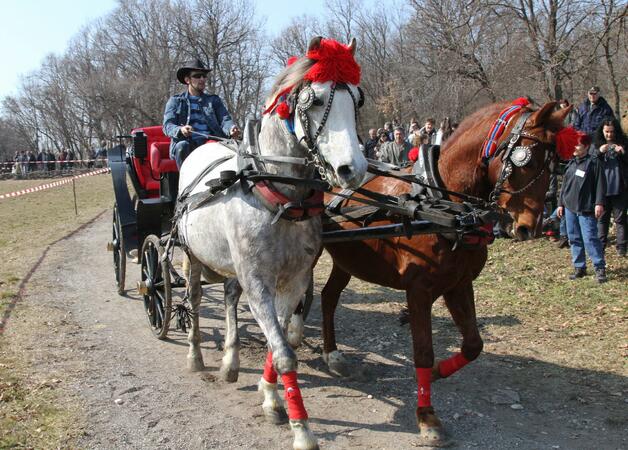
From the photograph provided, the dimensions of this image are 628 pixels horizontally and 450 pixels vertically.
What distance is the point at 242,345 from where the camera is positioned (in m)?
5.98

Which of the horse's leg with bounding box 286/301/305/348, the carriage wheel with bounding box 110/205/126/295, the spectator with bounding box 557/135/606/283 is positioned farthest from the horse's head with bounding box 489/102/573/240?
the carriage wheel with bounding box 110/205/126/295

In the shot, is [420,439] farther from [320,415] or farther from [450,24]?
[450,24]

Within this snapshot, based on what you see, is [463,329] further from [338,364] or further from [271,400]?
[271,400]

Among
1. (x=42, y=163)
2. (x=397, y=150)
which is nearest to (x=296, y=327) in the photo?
(x=397, y=150)

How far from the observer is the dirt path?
13.4 feet

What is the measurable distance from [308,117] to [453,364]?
2205 mm

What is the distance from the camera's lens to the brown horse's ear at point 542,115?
3867 millimetres

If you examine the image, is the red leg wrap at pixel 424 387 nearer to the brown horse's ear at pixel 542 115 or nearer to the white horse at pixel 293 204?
the white horse at pixel 293 204

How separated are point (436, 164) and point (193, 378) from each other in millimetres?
2696

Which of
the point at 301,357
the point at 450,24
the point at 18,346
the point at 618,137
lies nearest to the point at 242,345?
the point at 301,357

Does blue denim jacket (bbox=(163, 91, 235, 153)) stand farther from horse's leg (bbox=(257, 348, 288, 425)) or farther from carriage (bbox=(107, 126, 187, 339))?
horse's leg (bbox=(257, 348, 288, 425))

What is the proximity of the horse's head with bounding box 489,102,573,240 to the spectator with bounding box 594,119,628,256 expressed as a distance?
16.4 ft

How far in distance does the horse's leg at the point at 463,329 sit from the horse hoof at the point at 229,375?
61.9 inches

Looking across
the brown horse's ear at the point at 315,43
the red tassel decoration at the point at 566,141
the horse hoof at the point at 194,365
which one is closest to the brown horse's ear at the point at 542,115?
the red tassel decoration at the point at 566,141
